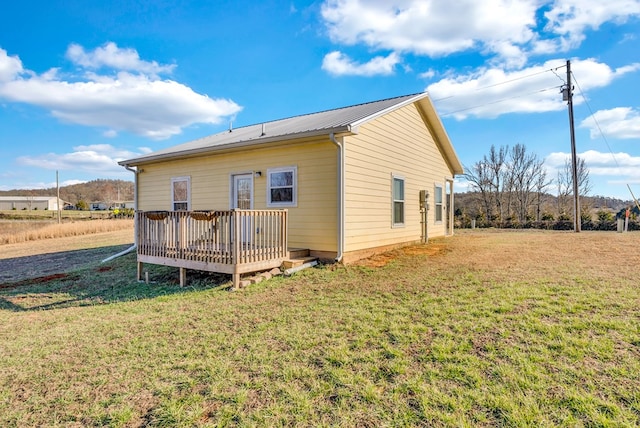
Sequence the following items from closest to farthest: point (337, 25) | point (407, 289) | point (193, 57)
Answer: point (407, 289) → point (337, 25) → point (193, 57)

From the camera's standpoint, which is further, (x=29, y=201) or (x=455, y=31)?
(x=29, y=201)

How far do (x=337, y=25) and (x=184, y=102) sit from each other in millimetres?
9893

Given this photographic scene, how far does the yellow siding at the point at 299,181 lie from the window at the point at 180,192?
18cm

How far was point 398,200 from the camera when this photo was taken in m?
10.2

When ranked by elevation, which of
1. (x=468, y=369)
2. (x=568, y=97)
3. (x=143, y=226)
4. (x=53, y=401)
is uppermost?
(x=568, y=97)

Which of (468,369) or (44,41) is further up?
(44,41)

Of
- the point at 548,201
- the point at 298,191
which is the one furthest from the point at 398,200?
the point at 548,201

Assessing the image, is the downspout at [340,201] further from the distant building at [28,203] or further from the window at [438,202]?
the distant building at [28,203]

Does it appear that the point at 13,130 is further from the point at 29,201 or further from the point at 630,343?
the point at 29,201

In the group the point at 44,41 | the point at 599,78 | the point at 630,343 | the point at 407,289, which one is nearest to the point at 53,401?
the point at 407,289

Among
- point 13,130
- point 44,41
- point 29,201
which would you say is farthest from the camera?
point 29,201

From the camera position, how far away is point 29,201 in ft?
261

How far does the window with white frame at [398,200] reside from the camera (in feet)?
32.6

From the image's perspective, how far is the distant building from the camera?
3068 inches
